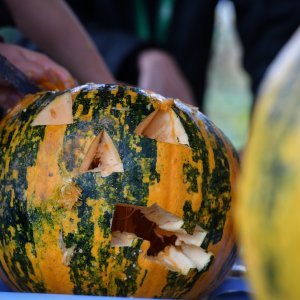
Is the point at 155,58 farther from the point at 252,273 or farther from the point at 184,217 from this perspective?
the point at 252,273

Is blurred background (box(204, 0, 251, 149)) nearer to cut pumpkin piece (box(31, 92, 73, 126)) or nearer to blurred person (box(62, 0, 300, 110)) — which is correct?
blurred person (box(62, 0, 300, 110))

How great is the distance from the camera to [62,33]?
155 cm

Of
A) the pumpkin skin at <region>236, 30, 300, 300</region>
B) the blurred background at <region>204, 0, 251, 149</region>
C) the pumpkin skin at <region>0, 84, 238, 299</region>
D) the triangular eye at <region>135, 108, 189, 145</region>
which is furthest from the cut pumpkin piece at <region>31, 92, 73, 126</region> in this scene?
the blurred background at <region>204, 0, 251, 149</region>

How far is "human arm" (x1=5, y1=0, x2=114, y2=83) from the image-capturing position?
1538mm

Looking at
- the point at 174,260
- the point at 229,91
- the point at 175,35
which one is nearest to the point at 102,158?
the point at 174,260

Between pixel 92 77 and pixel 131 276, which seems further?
pixel 92 77

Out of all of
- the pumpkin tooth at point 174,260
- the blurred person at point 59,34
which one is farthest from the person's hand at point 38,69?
the pumpkin tooth at point 174,260

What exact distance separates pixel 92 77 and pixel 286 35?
3.84 ft

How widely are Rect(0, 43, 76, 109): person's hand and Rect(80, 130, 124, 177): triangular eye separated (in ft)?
1.01

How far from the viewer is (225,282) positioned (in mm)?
1241

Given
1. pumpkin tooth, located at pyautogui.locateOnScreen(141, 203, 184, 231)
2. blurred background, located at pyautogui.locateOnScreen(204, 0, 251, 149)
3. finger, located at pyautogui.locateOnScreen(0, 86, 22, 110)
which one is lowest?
blurred background, located at pyautogui.locateOnScreen(204, 0, 251, 149)

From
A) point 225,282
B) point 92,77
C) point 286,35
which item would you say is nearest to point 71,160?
point 225,282

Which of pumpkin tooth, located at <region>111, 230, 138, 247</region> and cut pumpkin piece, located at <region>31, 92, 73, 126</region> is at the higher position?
cut pumpkin piece, located at <region>31, 92, 73, 126</region>

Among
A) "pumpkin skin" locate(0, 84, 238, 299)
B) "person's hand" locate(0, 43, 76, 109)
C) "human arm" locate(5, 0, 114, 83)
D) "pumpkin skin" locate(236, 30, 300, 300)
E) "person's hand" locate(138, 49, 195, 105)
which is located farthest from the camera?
"person's hand" locate(138, 49, 195, 105)
